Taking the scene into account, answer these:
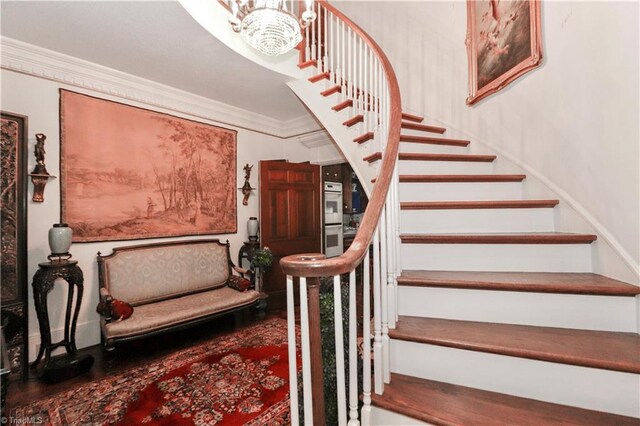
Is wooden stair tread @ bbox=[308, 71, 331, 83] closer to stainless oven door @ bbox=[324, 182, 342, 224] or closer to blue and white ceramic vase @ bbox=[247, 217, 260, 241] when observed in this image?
blue and white ceramic vase @ bbox=[247, 217, 260, 241]

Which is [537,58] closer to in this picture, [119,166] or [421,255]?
[421,255]

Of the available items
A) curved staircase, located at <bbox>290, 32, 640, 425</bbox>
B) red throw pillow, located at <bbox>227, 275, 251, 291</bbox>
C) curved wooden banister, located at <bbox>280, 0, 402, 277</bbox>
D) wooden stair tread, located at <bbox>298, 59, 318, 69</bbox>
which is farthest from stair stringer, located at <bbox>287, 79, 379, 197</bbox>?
red throw pillow, located at <bbox>227, 275, 251, 291</bbox>

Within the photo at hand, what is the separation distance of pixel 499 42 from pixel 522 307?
7.27ft

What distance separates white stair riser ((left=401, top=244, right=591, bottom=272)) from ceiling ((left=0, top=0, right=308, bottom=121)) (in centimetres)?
238

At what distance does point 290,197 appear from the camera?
419 centimetres

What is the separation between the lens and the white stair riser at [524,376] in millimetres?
1036

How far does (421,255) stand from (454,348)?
608 mm

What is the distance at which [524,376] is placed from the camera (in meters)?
1.14

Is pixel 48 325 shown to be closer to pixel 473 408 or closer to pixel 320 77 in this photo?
pixel 473 408

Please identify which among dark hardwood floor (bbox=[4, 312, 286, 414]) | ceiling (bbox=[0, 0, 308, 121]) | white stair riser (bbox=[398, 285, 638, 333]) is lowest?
dark hardwood floor (bbox=[4, 312, 286, 414])

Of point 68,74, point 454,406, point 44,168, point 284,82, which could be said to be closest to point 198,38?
point 284,82

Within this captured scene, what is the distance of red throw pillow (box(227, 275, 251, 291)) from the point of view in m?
3.40

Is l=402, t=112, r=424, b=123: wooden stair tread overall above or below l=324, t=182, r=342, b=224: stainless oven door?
above

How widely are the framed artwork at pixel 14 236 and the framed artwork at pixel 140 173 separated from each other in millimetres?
302
